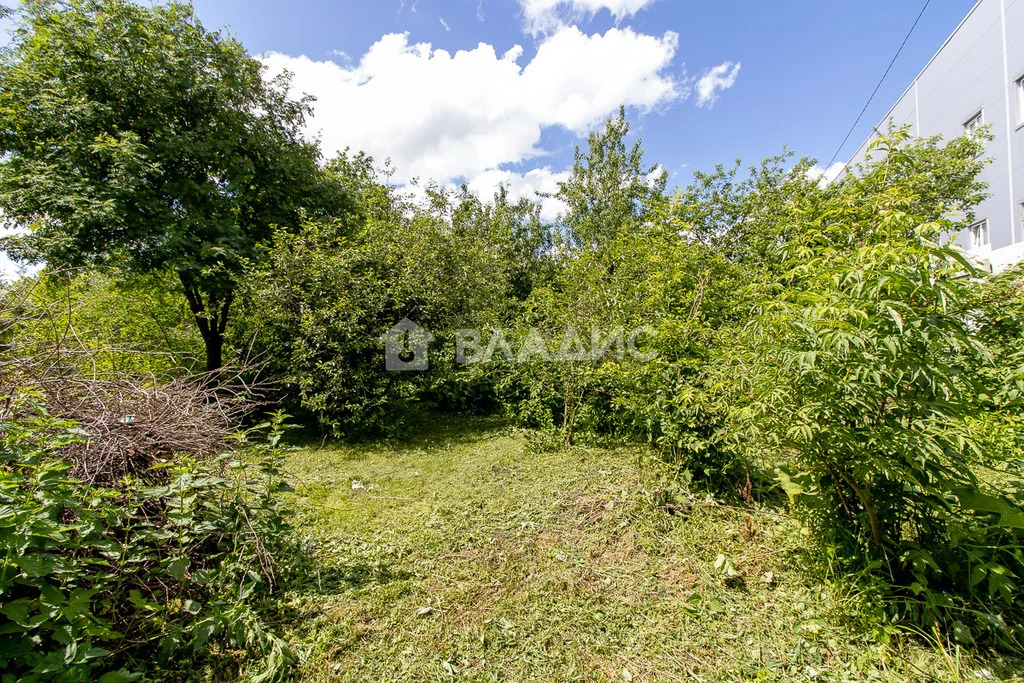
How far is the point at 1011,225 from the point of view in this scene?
31.2ft

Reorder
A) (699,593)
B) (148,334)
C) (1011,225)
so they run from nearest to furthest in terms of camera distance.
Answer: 1. (699,593)
2. (148,334)
3. (1011,225)

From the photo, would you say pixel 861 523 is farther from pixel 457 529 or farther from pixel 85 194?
pixel 85 194

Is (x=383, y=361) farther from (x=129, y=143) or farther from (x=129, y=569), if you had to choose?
(x=129, y=143)

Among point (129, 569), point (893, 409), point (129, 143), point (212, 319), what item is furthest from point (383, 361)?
point (893, 409)

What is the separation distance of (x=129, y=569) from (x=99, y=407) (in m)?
1.12

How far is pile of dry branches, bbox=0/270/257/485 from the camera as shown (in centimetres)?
212

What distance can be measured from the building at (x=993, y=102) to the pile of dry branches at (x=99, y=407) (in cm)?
1349

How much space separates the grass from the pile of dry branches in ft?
2.53

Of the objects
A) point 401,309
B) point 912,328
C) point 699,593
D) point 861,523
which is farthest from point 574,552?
point 401,309

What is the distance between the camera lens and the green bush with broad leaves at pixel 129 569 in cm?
141

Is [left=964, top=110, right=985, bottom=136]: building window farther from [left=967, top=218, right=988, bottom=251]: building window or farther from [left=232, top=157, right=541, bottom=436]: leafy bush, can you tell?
[left=232, top=157, right=541, bottom=436]: leafy bush

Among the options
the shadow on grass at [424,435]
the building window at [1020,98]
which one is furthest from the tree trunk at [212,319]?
the building window at [1020,98]

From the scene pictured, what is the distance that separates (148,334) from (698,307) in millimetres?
10267

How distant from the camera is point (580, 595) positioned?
242 cm
